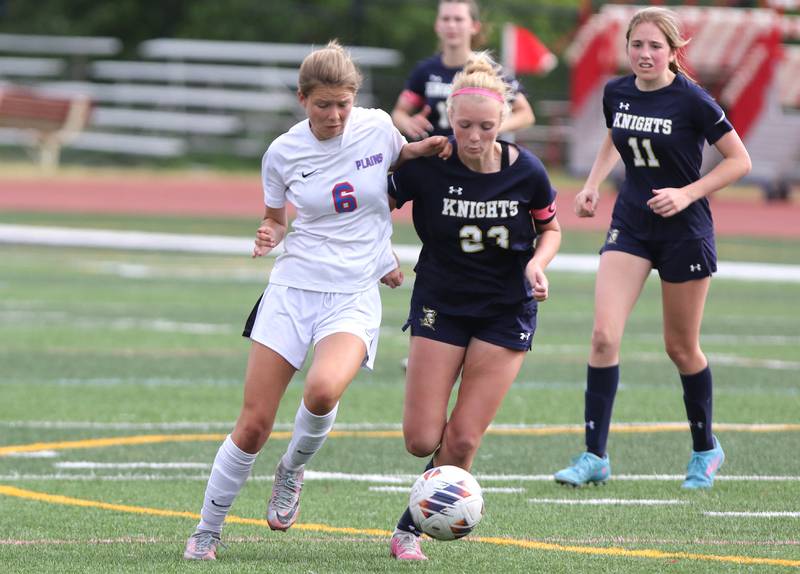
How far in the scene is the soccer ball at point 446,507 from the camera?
19.3ft

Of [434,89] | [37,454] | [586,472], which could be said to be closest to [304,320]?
[586,472]

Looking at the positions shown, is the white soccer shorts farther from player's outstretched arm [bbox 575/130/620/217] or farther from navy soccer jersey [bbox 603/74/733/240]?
navy soccer jersey [bbox 603/74/733/240]

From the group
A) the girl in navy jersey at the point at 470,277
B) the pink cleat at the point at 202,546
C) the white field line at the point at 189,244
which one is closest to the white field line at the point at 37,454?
the pink cleat at the point at 202,546

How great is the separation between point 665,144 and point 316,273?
2087mm

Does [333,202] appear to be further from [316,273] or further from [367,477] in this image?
[367,477]

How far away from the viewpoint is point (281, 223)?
648 cm

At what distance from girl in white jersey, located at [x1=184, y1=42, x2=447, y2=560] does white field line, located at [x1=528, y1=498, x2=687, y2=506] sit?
1.36 m

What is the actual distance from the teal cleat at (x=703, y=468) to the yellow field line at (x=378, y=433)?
153 centimetres

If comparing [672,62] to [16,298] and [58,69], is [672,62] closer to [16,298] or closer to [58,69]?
[16,298]

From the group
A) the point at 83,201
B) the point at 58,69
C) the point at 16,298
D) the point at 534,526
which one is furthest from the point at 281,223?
the point at 58,69

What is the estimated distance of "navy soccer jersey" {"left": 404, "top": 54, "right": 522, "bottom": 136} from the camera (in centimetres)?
1078

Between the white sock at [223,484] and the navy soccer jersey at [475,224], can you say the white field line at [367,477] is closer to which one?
the navy soccer jersey at [475,224]

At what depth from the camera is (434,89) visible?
10.8m

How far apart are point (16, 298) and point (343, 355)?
436 inches
